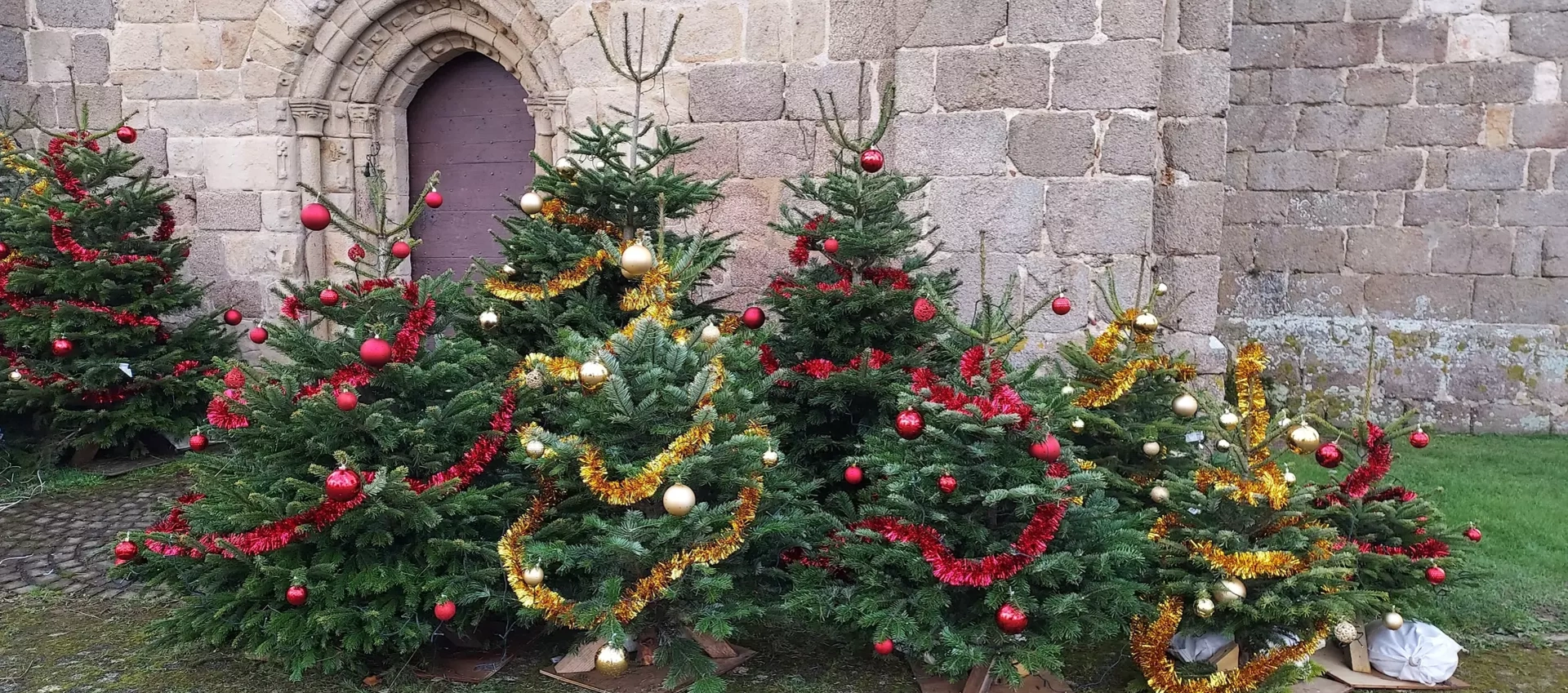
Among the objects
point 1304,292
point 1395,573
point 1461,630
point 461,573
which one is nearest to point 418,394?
point 461,573

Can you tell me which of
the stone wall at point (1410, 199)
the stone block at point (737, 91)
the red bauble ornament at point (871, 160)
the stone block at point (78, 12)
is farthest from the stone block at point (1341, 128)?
the stone block at point (78, 12)

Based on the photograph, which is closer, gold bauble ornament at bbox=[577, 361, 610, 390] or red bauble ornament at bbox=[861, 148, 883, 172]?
gold bauble ornament at bbox=[577, 361, 610, 390]

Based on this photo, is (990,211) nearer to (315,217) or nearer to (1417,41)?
(315,217)

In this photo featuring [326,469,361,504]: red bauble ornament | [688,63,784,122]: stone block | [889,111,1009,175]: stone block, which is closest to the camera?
[326,469,361,504]: red bauble ornament

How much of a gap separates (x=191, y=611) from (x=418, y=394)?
0.96m

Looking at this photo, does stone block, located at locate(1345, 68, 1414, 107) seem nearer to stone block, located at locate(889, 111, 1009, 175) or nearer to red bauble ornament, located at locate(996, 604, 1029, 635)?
stone block, located at locate(889, 111, 1009, 175)

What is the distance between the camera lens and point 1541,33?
5918 mm

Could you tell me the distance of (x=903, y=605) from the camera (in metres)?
2.83

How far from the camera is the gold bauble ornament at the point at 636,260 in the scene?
2.94 metres

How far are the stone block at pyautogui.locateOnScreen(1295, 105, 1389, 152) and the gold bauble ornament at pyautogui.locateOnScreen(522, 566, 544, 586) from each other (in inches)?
231

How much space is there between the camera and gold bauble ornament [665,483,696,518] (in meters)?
2.59

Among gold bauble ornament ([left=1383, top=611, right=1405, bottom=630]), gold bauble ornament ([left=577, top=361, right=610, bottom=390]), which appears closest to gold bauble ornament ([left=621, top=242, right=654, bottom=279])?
gold bauble ornament ([left=577, top=361, right=610, bottom=390])

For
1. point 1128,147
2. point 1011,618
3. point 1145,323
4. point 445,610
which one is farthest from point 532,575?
point 1128,147

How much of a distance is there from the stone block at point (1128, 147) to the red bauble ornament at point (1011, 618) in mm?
2626
